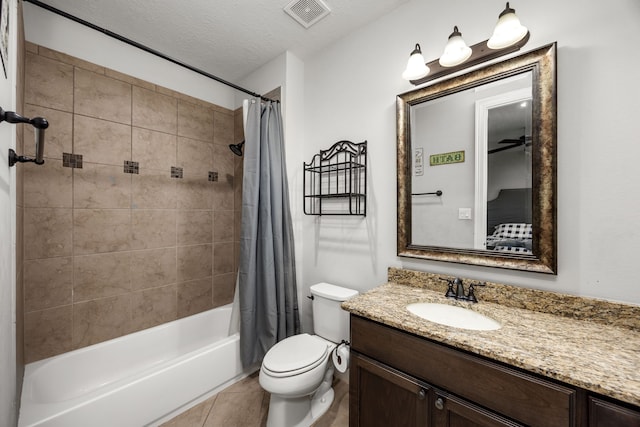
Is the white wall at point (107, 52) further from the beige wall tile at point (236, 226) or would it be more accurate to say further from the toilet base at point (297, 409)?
the toilet base at point (297, 409)

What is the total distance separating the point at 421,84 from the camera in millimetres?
1451

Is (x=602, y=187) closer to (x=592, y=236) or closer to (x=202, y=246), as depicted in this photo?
(x=592, y=236)

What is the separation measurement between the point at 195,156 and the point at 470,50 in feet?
7.06

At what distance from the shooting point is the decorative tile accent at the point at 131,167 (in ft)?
6.22

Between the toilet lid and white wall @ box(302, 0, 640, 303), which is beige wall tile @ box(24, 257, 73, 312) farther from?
white wall @ box(302, 0, 640, 303)

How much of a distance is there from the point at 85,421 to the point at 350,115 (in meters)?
2.27

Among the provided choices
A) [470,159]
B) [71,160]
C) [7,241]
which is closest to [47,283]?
[71,160]

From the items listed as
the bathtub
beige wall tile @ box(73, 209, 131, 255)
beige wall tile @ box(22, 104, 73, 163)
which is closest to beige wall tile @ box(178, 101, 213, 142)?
beige wall tile @ box(22, 104, 73, 163)

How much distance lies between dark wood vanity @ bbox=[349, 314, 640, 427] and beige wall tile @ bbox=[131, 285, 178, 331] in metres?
1.70

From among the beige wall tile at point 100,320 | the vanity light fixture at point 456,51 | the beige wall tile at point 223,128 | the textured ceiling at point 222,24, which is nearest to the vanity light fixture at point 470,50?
the vanity light fixture at point 456,51

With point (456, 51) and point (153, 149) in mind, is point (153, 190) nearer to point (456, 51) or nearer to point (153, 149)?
point (153, 149)

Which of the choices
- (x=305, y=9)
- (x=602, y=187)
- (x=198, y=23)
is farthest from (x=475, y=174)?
(x=198, y=23)

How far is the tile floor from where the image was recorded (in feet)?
4.91

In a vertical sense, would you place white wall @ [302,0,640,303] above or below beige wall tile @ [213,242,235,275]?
above
